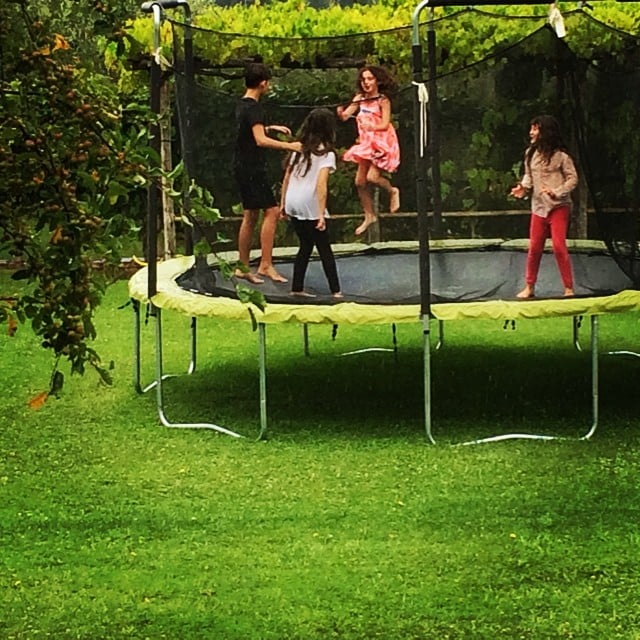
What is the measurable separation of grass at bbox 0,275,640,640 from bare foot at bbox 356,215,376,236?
2.43 ft

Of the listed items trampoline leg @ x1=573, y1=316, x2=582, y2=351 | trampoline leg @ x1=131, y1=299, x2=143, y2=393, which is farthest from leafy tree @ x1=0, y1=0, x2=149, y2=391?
trampoline leg @ x1=573, y1=316, x2=582, y2=351

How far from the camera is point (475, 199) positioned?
5.51 m

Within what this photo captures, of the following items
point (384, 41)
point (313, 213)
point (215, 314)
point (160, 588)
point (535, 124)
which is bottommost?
point (160, 588)

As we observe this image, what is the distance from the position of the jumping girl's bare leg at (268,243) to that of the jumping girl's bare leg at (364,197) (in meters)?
0.40

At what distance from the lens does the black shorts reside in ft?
17.0

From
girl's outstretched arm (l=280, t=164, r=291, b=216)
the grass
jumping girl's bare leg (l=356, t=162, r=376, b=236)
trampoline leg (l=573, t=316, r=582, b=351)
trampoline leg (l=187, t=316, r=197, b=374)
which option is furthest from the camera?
trampoline leg (l=573, t=316, r=582, b=351)

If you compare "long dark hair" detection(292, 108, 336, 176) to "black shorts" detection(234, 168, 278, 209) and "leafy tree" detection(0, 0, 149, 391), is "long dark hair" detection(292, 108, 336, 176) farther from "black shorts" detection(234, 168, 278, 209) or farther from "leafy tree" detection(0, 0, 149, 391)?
"leafy tree" detection(0, 0, 149, 391)

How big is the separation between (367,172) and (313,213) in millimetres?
317

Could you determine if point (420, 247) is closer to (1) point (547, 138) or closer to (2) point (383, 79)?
(1) point (547, 138)

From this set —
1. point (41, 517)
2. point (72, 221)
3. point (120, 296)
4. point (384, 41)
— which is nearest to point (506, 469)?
point (41, 517)

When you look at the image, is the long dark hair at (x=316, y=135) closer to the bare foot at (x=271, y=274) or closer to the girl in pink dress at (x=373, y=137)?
the girl in pink dress at (x=373, y=137)

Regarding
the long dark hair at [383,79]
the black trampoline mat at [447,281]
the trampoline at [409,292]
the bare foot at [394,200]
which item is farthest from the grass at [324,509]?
the long dark hair at [383,79]

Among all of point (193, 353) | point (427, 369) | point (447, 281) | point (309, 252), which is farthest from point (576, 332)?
point (427, 369)

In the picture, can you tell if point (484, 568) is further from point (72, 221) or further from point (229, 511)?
point (72, 221)
